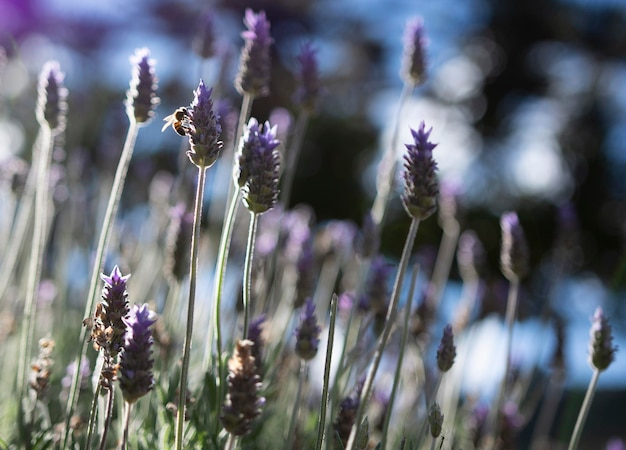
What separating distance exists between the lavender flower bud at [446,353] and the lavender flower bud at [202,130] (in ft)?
1.82

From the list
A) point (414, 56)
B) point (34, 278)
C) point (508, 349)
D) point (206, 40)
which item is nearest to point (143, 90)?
point (34, 278)

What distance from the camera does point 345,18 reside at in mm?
11102

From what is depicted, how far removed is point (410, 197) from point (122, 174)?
1.74ft

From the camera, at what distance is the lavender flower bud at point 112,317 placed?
0.99 metres

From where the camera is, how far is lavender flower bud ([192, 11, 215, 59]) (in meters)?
1.95

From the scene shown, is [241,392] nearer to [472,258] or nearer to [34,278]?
[34,278]

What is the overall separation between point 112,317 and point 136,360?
8 centimetres

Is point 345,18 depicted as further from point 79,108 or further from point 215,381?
point 215,381

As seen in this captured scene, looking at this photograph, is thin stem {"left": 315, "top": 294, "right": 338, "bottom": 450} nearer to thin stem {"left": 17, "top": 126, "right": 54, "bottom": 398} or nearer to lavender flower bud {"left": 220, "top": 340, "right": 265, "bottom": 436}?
lavender flower bud {"left": 220, "top": 340, "right": 265, "bottom": 436}

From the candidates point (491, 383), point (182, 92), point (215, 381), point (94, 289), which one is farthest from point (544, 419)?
point (182, 92)

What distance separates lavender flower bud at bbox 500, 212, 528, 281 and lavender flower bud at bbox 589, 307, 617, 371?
283 millimetres

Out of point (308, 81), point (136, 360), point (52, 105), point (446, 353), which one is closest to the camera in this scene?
point (136, 360)

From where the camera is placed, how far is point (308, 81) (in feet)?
6.03

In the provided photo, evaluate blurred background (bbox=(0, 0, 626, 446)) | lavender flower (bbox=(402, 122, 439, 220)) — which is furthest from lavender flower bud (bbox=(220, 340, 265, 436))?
blurred background (bbox=(0, 0, 626, 446))
